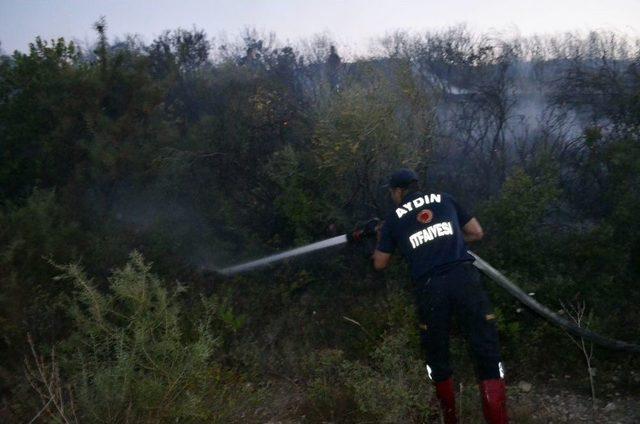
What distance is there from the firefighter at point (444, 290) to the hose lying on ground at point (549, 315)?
82cm

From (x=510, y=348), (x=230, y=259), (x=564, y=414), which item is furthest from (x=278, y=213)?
(x=564, y=414)

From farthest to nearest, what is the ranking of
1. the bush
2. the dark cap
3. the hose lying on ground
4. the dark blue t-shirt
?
1. the hose lying on ground
2. the dark cap
3. the dark blue t-shirt
4. the bush

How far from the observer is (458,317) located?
16.1 feet

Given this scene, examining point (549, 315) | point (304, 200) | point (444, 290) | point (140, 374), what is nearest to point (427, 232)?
point (444, 290)

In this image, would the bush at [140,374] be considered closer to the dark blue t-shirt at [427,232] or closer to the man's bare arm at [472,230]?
the dark blue t-shirt at [427,232]

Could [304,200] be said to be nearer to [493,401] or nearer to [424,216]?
[424,216]

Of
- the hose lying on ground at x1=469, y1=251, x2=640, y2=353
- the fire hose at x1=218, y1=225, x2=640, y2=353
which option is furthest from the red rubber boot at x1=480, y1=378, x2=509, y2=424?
the hose lying on ground at x1=469, y1=251, x2=640, y2=353

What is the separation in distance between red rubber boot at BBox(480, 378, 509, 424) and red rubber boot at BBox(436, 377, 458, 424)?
0.26 meters

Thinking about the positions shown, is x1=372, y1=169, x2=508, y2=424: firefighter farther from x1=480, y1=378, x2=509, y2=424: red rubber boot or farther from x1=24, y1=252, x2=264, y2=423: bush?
x1=24, y1=252, x2=264, y2=423: bush

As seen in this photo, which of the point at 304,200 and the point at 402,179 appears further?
the point at 304,200

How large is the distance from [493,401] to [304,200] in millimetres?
3407

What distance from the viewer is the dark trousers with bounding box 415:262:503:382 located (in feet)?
15.7

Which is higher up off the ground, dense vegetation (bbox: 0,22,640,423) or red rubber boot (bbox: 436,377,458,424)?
dense vegetation (bbox: 0,22,640,423)

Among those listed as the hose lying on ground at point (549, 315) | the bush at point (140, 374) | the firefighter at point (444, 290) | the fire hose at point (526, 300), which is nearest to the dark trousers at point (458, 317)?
the firefighter at point (444, 290)
